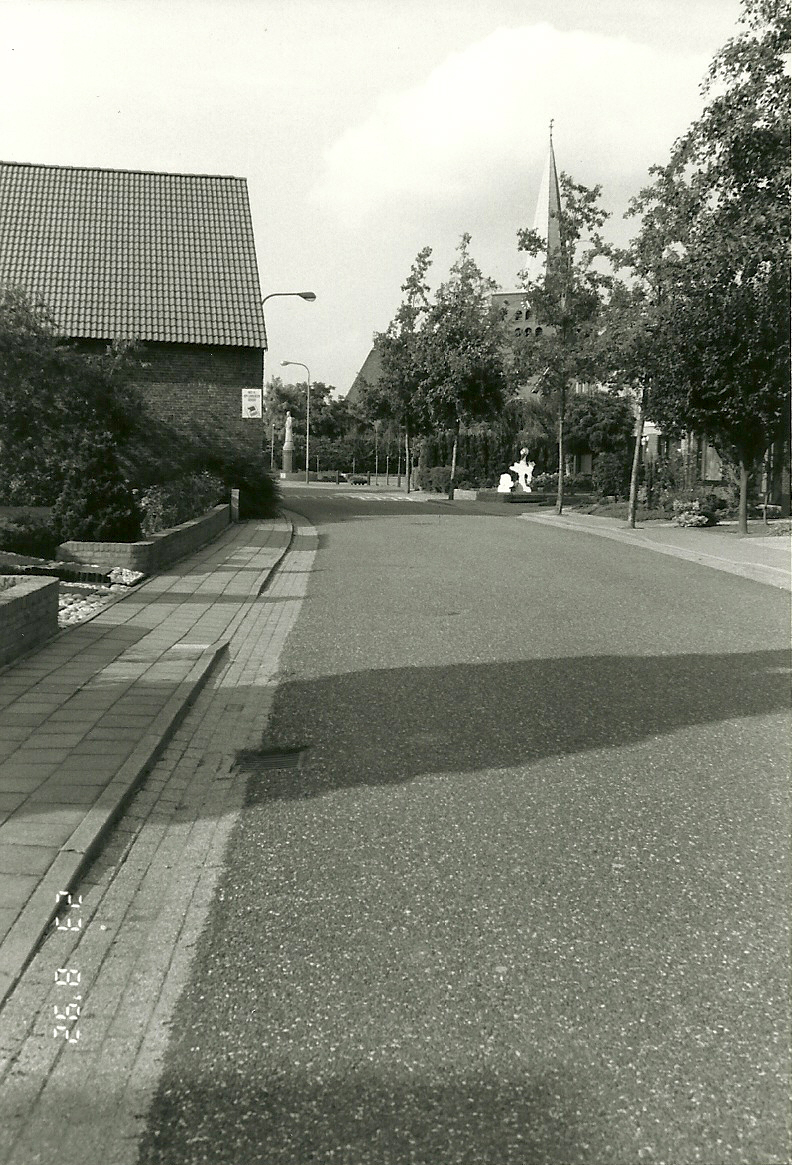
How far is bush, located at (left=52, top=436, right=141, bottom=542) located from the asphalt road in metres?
7.28

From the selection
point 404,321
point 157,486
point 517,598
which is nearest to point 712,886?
point 517,598

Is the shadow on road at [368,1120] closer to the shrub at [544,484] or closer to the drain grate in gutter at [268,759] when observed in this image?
the drain grate in gutter at [268,759]

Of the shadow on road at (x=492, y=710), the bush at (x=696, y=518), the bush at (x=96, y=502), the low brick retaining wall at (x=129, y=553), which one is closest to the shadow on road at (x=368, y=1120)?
the shadow on road at (x=492, y=710)

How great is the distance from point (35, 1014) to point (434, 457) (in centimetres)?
6184

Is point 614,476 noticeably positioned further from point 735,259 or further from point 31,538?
point 31,538

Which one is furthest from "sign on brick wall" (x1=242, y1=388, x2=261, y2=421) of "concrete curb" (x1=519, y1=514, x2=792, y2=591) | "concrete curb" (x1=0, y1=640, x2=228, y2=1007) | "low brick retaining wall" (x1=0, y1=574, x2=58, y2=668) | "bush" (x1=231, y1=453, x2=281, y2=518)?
"concrete curb" (x1=0, y1=640, x2=228, y2=1007)

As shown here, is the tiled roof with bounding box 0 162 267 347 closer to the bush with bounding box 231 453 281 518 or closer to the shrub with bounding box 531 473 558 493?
the bush with bounding box 231 453 281 518

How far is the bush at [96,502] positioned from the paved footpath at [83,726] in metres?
2.56

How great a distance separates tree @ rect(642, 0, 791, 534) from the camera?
60.1ft

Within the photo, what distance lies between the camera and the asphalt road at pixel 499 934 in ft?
9.59

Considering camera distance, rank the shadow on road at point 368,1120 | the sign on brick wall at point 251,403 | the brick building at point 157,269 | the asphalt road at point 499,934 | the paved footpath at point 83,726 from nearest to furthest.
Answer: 1. the shadow on road at point 368,1120
2. the asphalt road at point 499,934
3. the paved footpath at point 83,726
4. the sign on brick wall at point 251,403
5. the brick building at point 157,269

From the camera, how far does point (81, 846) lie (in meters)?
4.70

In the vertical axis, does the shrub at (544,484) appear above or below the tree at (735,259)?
below

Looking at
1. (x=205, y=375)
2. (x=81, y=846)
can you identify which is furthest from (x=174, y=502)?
(x=81, y=846)
